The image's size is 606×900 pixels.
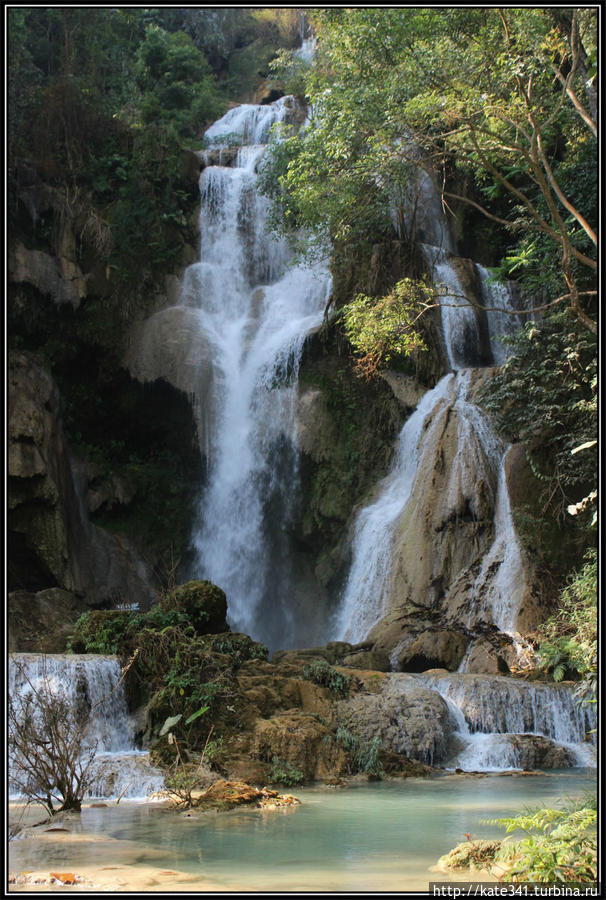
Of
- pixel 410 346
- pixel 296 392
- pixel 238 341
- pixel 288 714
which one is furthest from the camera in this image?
pixel 238 341

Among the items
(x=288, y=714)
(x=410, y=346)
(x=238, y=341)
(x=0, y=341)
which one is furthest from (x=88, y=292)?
(x=0, y=341)

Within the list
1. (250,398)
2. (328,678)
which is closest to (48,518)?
(250,398)

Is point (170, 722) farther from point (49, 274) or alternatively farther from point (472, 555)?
point (49, 274)

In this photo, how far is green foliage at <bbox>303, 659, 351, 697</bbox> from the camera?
10.8 m

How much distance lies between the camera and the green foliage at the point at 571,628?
10695 millimetres

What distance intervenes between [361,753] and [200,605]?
10.9 ft

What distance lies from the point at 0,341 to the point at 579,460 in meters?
11.7

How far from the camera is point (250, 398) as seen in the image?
20312 mm

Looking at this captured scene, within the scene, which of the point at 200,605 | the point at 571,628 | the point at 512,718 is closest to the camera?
the point at 512,718

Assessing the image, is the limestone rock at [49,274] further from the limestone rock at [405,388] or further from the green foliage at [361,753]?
the green foliage at [361,753]

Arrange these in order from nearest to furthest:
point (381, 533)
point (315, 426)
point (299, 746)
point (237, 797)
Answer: point (237, 797) → point (299, 746) → point (381, 533) → point (315, 426)

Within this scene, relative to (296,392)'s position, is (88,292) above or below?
above

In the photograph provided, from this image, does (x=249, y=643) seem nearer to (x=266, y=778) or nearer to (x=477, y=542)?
(x=266, y=778)

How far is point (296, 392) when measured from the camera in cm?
2006
